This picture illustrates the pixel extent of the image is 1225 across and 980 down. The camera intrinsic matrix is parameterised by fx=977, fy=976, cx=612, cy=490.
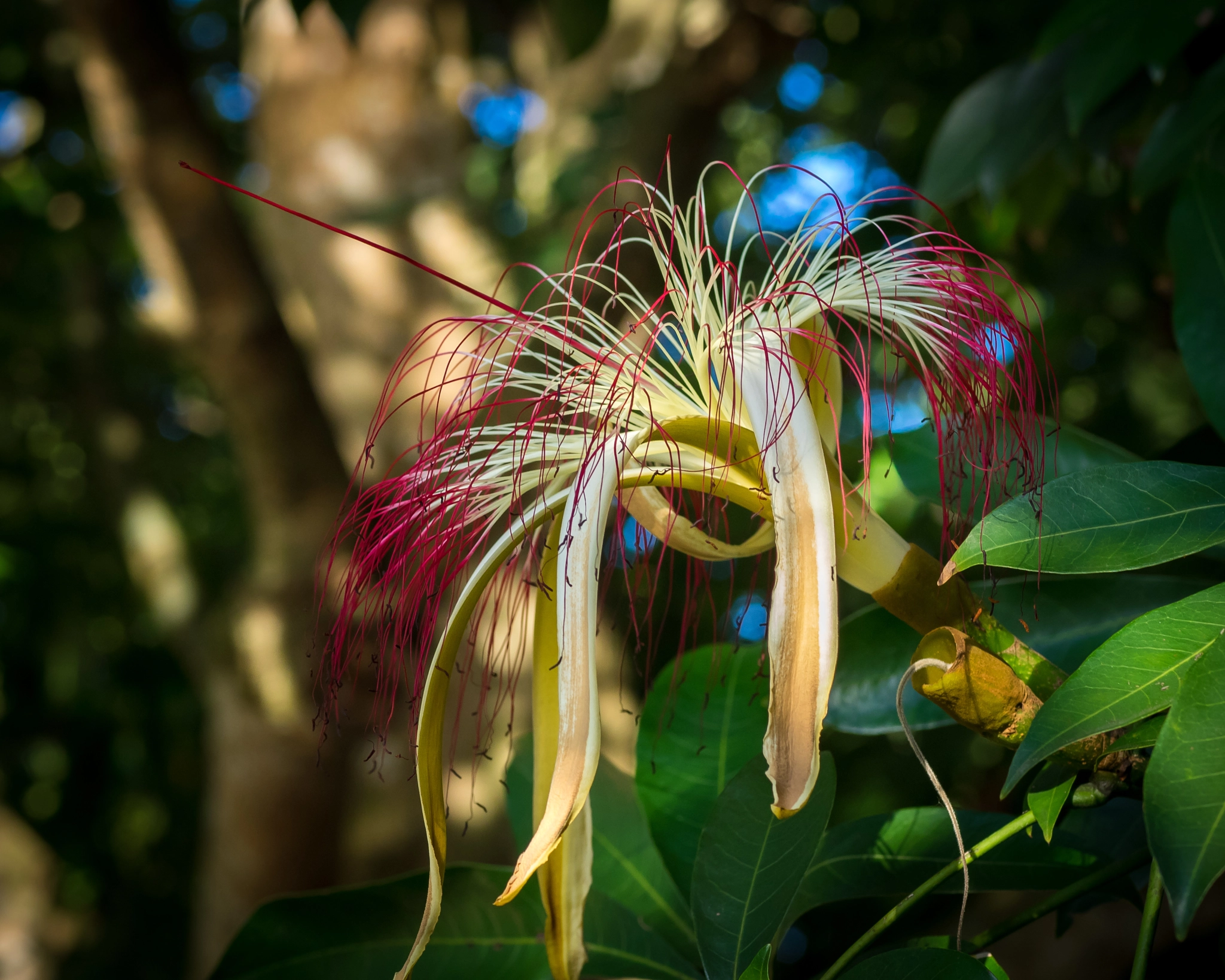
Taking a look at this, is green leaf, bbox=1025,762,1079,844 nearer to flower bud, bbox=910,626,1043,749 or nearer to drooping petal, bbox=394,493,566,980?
flower bud, bbox=910,626,1043,749

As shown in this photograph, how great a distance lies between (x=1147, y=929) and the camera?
0.58 meters

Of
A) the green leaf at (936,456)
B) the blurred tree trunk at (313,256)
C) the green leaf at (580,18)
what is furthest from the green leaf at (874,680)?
the blurred tree trunk at (313,256)

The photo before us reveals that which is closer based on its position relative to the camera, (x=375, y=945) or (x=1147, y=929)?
(x=1147, y=929)

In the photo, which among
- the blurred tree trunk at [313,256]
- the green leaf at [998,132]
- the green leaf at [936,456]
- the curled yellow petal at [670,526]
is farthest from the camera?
the blurred tree trunk at [313,256]

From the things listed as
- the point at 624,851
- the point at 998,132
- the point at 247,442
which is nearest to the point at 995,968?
the point at 624,851

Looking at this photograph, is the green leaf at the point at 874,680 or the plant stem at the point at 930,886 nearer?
the plant stem at the point at 930,886

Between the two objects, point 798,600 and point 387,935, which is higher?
point 798,600

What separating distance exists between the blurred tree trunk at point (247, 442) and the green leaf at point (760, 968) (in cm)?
196

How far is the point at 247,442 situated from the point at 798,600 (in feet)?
7.36

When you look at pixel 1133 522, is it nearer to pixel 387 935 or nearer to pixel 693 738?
pixel 693 738

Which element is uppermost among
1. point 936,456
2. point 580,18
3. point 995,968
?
point 580,18

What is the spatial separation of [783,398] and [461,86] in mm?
2567

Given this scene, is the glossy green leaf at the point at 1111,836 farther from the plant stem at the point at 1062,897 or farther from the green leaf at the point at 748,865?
the green leaf at the point at 748,865

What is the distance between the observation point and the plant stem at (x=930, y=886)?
23.9 inches
